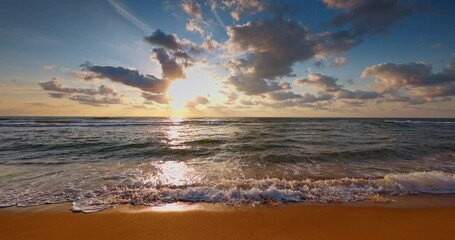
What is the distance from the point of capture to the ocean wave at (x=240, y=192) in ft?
18.9

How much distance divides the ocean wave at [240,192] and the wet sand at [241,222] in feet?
1.19

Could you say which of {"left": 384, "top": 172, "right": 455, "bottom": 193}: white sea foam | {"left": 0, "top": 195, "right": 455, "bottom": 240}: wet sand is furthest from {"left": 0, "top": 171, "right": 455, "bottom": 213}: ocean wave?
{"left": 0, "top": 195, "right": 455, "bottom": 240}: wet sand

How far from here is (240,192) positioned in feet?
20.0

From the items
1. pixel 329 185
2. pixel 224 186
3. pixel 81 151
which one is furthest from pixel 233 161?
pixel 81 151

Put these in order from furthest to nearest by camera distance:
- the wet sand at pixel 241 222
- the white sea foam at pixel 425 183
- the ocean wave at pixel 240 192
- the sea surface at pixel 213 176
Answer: the white sea foam at pixel 425 183 < the sea surface at pixel 213 176 < the ocean wave at pixel 240 192 < the wet sand at pixel 241 222

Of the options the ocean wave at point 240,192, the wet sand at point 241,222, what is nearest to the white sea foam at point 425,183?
the ocean wave at point 240,192

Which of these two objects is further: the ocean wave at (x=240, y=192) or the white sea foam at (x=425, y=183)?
the white sea foam at (x=425, y=183)

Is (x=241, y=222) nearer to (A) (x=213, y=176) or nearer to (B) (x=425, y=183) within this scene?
(A) (x=213, y=176)

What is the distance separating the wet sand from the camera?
13.6 ft

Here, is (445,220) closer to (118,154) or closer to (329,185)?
(329,185)

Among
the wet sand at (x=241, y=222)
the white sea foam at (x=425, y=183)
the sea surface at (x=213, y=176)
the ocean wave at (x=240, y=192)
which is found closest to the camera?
the wet sand at (x=241, y=222)

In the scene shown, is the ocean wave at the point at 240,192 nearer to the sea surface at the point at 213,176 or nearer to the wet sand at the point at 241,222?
the sea surface at the point at 213,176

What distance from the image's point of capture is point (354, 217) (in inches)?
188

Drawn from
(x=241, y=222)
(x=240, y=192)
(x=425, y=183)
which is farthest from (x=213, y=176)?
(x=425, y=183)
